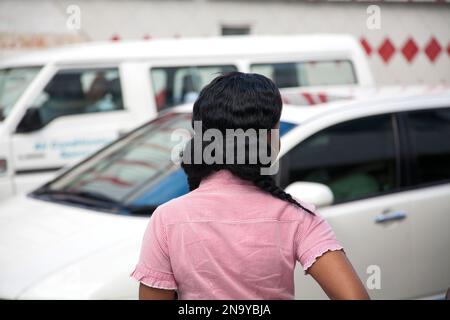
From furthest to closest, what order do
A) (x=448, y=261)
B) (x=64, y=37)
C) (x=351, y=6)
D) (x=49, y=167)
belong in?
(x=351, y=6)
(x=64, y=37)
(x=49, y=167)
(x=448, y=261)

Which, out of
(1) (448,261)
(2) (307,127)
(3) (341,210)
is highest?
(2) (307,127)

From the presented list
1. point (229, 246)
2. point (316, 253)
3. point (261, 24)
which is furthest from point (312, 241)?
point (261, 24)

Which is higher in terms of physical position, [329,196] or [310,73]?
[310,73]

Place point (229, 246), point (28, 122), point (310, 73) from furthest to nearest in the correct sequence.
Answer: point (310, 73)
point (28, 122)
point (229, 246)

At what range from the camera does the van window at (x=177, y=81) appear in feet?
19.2

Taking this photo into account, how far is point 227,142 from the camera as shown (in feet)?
4.65

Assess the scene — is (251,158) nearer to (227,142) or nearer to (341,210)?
(227,142)

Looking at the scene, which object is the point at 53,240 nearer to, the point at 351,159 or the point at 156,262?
the point at 351,159

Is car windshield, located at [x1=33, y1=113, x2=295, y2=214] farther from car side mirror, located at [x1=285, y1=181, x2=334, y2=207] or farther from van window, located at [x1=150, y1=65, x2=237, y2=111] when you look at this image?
van window, located at [x1=150, y1=65, x2=237, y2=111]

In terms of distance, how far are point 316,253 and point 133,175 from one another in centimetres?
210

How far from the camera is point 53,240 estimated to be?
2891 mm

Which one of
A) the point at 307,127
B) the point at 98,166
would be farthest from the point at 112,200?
the point at 307,127

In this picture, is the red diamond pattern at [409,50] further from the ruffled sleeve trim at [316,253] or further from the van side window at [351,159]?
the ruffled sleeve trim at [316,253]
